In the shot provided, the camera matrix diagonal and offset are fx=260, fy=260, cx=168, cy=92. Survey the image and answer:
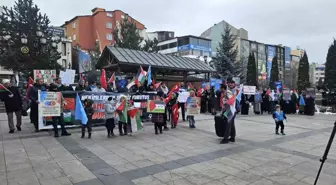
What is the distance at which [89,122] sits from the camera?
838 cm

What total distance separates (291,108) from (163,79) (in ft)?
31.6

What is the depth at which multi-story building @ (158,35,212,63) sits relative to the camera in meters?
64.3

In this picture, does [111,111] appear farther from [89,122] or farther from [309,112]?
[309,112]

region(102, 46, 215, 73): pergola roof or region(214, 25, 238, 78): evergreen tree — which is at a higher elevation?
region(214, 25, 238, 78): evergreen tree

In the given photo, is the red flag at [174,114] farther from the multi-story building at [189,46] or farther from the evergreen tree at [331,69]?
the multi-story building at [189,46]

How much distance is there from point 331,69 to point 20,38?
1284 inches

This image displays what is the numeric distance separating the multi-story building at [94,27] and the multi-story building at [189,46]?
40.5 ft

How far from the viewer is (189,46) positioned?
211 ft

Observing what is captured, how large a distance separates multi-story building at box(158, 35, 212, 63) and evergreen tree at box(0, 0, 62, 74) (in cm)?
3986

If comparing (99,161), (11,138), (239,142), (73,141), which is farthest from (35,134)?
(239,142)

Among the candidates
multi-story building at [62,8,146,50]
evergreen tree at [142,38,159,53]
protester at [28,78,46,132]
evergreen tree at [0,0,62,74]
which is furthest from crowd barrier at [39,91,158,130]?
multi-story building at [62,8,146,50]

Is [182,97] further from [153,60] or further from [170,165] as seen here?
[170,165]

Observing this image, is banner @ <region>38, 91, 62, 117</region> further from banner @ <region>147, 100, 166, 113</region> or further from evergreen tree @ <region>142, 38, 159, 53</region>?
evergreen tree @ <region>142, 38, 159, 53</region>

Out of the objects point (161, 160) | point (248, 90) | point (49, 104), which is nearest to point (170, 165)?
point (161, 160)
